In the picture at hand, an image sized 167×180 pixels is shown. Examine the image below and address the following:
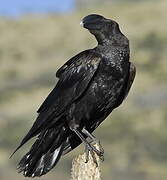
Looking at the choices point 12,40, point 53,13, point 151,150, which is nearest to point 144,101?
point 151,150

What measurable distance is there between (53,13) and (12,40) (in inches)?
443

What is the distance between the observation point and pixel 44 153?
9.03 m

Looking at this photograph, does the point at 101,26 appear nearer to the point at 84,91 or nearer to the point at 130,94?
the point at 84,91

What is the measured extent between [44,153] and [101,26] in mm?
1384

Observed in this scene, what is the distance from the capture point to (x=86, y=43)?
65.2m

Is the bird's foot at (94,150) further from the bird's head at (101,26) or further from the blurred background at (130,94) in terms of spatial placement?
the blurred background at (130,94)

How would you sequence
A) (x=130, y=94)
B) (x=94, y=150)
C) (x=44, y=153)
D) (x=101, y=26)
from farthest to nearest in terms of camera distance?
1. (x=130, y=94)
2. (x=44, y=153)
3. (x=101, y=26)
4. (x=94, y=150)

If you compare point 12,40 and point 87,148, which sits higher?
point 12,40

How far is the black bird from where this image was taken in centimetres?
889

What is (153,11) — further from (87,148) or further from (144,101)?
(87,148)

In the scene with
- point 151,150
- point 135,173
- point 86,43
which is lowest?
point 135,173

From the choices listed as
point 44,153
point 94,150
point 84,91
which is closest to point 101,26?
point 84,91

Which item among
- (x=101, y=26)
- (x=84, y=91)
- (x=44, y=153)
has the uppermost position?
(x=101, y=26)

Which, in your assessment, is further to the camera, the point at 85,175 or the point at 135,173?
the point at 135,173
